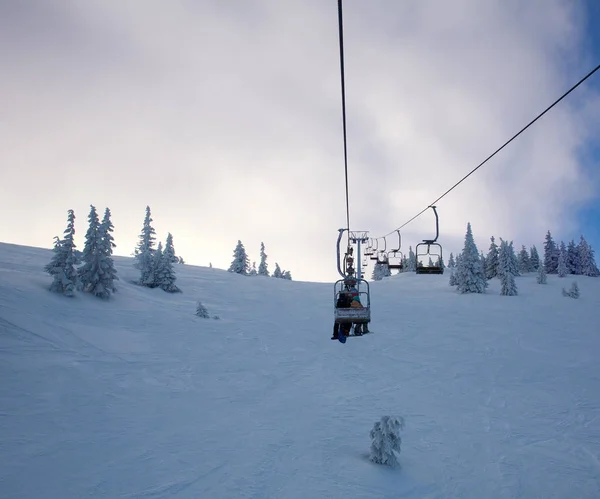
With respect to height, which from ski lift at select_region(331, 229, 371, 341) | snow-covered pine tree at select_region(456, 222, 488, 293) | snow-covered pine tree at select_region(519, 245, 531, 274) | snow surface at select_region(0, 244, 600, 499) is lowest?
snow surface at select_region(0, 244, 600, 499)

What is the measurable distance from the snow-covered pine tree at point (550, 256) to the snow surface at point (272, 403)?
59.2 m

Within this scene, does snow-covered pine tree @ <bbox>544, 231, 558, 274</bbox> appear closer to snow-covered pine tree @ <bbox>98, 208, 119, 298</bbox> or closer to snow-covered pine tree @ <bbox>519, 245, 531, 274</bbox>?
snow-covered pine tree @ <bbox>519, 245, 531, 274</bbox>

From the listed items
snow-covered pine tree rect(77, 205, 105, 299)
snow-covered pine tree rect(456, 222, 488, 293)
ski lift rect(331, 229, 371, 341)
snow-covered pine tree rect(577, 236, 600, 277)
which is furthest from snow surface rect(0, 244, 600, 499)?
snow-covered pine tree rect(577, 236, 600, 277)

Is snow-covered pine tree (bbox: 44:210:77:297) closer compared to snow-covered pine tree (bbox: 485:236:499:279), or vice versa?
snow-covered pine tree (bbox: 44:210:77:297)

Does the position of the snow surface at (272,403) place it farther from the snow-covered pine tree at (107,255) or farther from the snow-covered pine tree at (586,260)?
the snow-covered pine tree at (586,260)

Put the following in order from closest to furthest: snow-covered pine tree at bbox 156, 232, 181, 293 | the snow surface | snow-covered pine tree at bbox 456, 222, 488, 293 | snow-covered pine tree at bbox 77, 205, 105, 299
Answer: the snow surface, snow-covered pine tree at bbox 77, 205, 105, 299, snow-covered pine tree at bbox 156, 232, 181, 293, snow-covered pine tree at bbox 456, 222, 488, 293

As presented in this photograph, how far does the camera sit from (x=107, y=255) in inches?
1325

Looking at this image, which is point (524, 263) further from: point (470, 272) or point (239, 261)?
point (239, 261)

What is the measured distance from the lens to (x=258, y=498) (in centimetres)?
1068

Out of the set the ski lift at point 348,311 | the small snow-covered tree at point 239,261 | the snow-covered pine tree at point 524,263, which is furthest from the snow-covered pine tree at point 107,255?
the snow-covered pine tree at point 524,263

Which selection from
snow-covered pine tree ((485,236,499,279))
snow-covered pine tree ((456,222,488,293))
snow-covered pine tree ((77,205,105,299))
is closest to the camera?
snow-covered pine tree ((77,205,105,299))

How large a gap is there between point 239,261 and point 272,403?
56522 mm

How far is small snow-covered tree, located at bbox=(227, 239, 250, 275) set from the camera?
73250 mm

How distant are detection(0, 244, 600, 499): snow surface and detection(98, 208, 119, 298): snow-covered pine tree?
4.98 feet
